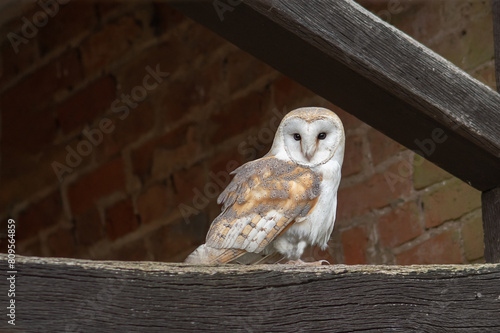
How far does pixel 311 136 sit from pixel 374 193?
0.83 meters

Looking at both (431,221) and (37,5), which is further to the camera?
(37,5)

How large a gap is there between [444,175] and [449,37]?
39 cm

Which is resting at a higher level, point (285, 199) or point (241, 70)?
point (241, 70)

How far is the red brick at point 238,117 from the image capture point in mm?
3230

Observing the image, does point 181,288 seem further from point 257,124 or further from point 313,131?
point 257,124

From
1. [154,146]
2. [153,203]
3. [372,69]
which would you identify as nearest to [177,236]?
[153,203]

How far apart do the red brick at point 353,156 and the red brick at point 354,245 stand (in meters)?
0.17

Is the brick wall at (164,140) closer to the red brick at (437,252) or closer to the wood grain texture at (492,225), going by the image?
the red brick at (437,252)

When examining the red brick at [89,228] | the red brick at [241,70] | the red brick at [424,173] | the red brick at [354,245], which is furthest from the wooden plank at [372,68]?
the red brick at [89,228]

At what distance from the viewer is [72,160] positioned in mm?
3609

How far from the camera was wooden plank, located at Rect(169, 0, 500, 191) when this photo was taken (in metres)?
1.86

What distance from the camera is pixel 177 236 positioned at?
3.32m

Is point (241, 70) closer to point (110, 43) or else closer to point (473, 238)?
point (110, 43)

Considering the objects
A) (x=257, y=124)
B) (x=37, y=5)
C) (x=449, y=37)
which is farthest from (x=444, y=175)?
(x=37, y=5)
